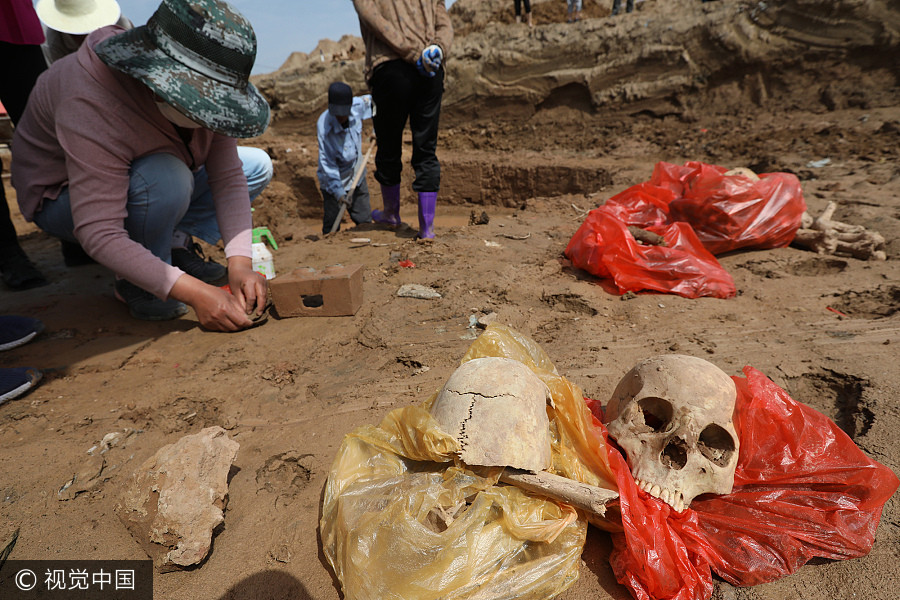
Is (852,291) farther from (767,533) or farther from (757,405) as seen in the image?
(767,533)

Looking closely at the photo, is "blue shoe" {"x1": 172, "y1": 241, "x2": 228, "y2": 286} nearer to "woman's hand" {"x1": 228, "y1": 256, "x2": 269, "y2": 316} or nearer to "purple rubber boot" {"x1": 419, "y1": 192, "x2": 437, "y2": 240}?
"woman's hand" {"x1": 228, "y1": 256, "x2": 269, "y2": 316}

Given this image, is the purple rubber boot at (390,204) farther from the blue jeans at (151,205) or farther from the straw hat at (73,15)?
the straw hat at (73,15)

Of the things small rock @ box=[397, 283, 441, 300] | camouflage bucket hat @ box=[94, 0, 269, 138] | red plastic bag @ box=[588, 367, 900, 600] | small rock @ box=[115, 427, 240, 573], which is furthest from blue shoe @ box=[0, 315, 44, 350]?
red plastic bag @ box=[588, 367, 900, 600]

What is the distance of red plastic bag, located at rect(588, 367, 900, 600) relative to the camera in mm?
1301

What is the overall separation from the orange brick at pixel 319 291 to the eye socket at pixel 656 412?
1.70m

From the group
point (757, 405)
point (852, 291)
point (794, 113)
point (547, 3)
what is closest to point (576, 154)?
point (794, 113)

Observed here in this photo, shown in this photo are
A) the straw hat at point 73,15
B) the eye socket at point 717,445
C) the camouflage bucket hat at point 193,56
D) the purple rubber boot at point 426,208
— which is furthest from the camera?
the purple rubber boot at point 426,208

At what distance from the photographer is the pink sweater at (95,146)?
1970mm

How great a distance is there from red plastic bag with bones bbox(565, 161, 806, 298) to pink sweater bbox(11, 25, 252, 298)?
2.58m

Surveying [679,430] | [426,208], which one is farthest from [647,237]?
[679,430]

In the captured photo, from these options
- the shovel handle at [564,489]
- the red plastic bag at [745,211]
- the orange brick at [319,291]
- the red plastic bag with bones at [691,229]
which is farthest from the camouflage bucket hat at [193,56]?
the red plastic bag at [745,211]

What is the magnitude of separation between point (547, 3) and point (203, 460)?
50.0ft

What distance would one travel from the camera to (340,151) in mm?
5270

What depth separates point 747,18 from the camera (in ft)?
22.2
